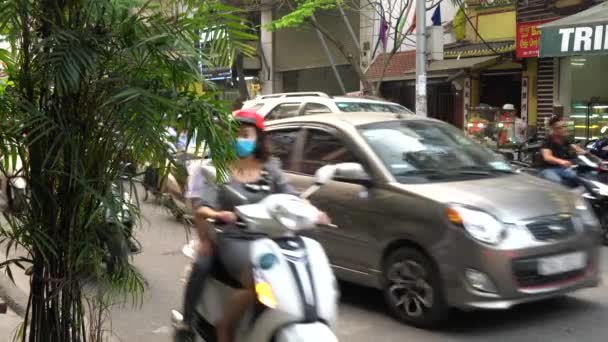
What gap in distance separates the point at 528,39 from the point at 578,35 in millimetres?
2725

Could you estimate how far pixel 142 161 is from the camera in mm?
3596

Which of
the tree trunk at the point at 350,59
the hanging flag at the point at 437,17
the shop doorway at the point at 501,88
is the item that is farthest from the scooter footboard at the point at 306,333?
the hanging flag at the point at 437,17

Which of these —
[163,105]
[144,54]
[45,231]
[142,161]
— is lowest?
[45,231]

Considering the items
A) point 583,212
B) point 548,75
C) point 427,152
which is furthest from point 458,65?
point 583,212

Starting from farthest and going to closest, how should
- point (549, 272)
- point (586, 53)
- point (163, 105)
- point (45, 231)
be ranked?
point (586, 53), point (549, 272), point (45, 231), point (163, 105)

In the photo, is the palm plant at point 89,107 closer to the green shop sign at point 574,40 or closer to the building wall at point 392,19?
the green shop sign at point 574,40

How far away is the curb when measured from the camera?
20.1ft

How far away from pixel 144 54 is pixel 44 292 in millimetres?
1419

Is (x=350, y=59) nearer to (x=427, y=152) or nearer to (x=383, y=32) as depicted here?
(x=383, y=32)

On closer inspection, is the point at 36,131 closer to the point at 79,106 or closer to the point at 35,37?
the point at 79,106

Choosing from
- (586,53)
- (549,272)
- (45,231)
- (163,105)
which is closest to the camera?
(163,105)

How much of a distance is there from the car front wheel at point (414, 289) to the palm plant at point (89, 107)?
232 centimetres

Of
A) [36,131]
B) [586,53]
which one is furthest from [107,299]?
[586,53]

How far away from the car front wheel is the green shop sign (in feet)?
30.5
